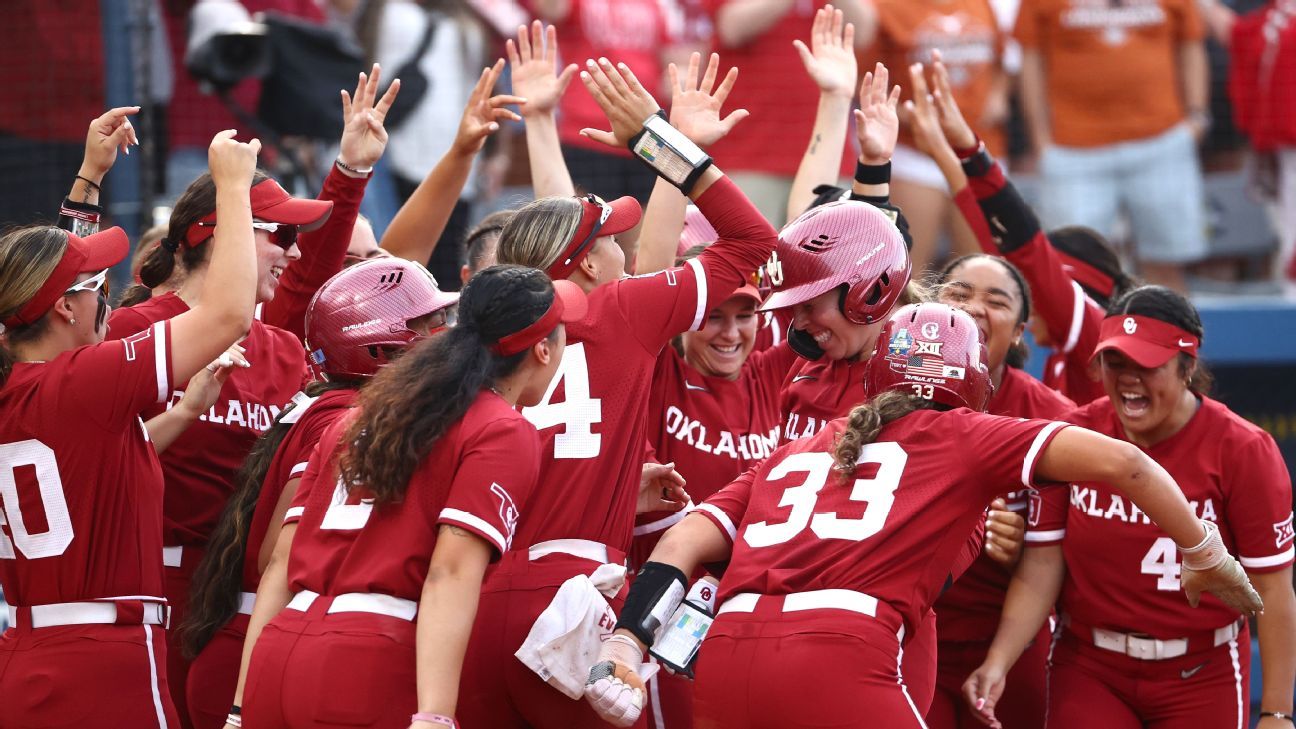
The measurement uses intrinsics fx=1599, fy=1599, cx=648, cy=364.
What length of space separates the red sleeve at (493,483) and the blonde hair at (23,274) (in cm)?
118

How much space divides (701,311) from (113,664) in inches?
68.1

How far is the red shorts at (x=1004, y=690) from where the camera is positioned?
487 centimetres

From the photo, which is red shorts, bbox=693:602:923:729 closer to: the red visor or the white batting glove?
the white batting glove

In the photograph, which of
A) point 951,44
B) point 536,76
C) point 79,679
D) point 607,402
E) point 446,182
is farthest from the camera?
point 951,44

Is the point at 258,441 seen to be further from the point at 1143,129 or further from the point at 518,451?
the point at 1143,129

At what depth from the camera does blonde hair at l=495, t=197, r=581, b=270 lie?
429 centimetres

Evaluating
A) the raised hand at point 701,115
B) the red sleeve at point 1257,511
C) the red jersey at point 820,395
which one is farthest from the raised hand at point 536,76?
the red sleeve at point 1257,511

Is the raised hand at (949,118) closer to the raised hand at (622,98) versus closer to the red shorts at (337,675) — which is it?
the raised hand at (622,98)

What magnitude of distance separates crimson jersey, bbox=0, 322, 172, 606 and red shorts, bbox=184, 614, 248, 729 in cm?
33

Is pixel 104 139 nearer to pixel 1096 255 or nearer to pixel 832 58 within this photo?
pixel 832 58

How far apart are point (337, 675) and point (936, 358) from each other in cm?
157

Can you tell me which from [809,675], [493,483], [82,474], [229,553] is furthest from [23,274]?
[809,675]

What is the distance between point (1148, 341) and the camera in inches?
182

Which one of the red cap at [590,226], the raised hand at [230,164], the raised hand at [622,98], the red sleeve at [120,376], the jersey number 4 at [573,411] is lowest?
the jersey number 4 at [573,411]
